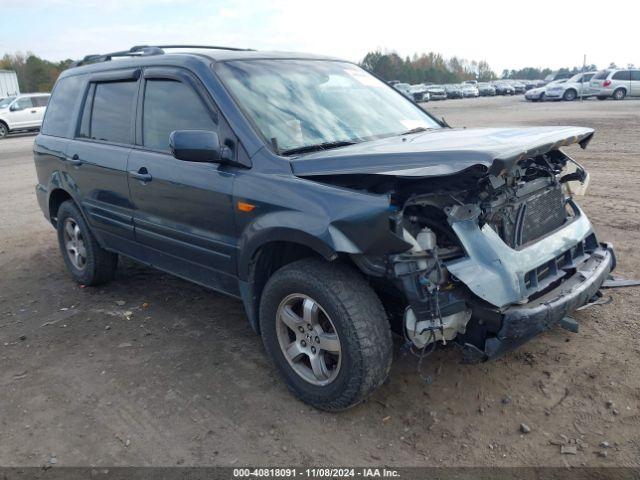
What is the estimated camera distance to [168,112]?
156 inches

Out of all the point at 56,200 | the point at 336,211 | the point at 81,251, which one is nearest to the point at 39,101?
the point at 56,200

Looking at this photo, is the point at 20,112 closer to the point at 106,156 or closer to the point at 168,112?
the point at 106,156

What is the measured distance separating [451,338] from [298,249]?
1.02m

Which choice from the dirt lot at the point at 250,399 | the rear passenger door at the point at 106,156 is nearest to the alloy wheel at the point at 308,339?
the dirt lot at the point at 250,399

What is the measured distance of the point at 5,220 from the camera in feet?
27.1

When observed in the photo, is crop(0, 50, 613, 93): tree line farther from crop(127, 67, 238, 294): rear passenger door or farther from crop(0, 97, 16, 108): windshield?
crop(127, 67, 238, 294): rear passenger door

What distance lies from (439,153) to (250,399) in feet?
5.94

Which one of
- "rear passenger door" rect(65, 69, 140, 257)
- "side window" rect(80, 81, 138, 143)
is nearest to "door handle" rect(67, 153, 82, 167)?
"rear passenger door" rect(65, 69, 140, 257)

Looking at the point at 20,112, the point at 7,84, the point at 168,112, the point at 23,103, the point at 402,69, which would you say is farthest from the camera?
the point at 402,69

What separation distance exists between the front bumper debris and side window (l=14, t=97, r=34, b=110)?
2664 centimetres

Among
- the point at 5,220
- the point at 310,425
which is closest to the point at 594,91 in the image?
the point at 5,220

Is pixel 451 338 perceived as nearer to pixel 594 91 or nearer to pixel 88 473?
pixel 88 473

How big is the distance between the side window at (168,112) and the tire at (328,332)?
1204mm

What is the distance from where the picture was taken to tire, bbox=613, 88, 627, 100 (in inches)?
1252
